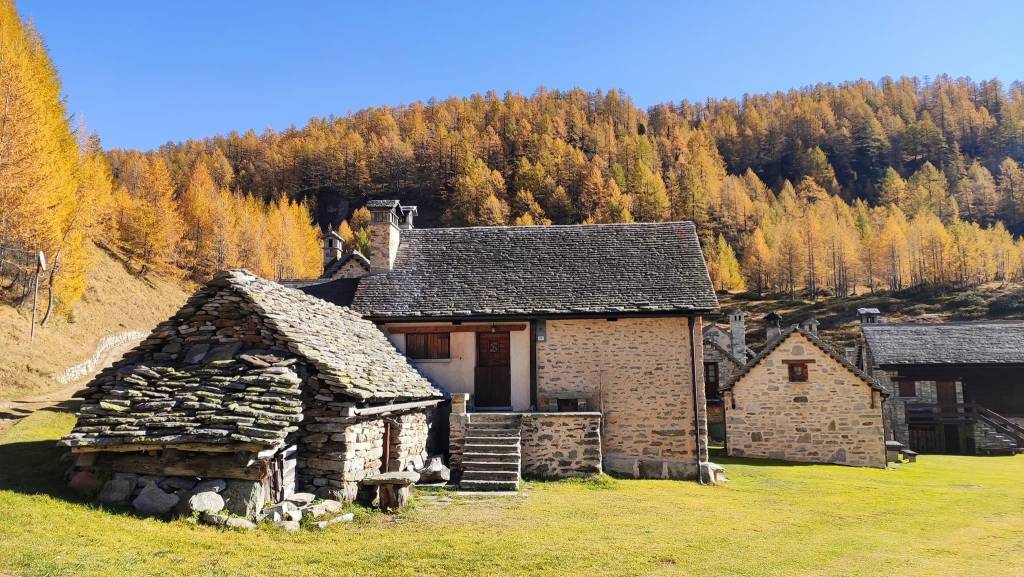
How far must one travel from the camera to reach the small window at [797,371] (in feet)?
72.3

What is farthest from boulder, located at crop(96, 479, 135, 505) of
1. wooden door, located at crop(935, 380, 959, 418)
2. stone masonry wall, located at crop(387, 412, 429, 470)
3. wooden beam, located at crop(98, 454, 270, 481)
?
wooden door, located at crop(935, 380, 959, 418)

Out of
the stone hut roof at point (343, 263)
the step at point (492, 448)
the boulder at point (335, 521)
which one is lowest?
the boulder at point (335, 521)

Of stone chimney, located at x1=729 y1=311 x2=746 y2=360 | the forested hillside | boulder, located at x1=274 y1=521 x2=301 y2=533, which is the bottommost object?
boulder, located at x1=274 y1=521 x2=301 y2=533

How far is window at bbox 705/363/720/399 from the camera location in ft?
105

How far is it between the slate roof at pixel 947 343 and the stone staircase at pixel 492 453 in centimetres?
2672

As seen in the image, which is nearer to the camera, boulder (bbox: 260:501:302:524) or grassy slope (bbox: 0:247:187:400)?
boulder (bbox: 260:501:302:524)

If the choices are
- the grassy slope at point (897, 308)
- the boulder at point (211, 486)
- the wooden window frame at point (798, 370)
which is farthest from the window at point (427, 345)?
the grassy slope at point (897, 308)

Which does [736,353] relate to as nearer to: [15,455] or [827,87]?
[15,455]

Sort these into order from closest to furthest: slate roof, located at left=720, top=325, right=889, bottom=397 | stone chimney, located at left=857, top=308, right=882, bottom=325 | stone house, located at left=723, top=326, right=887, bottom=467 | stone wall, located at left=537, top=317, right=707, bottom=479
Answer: stone wall, located at left=537, top=317, right=707, bottom=479, stone house, located at left=723, top=326, right=887, bottom=467, slate roof, located at left=720, top=325, right=889, bottom=397, stone chimney, located at left=857, top=308, right=882, bottom=325

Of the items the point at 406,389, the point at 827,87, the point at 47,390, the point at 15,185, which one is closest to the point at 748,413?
the point at 406,389

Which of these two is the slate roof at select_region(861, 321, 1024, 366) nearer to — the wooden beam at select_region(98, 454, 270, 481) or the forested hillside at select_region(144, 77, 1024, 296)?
the wooden beam at select_region(98, 454, 270, 481)

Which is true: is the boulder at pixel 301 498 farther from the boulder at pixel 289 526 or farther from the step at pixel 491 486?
the step at pixel 491 486

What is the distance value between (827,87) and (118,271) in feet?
536

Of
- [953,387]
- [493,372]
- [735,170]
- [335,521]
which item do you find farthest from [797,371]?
[735,170]
